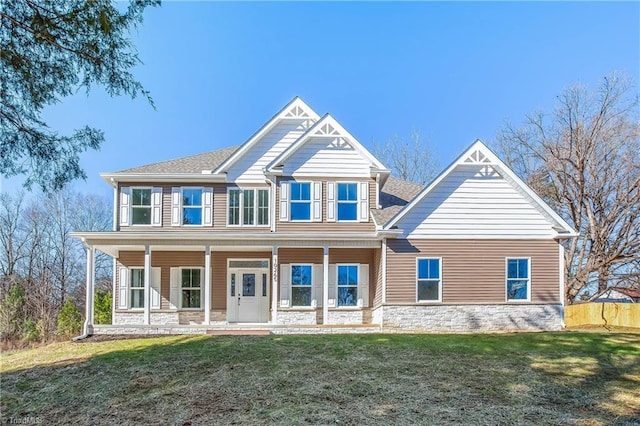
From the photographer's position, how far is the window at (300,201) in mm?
16750

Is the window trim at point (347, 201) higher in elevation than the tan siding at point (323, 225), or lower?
higher

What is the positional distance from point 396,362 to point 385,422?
3.08 m

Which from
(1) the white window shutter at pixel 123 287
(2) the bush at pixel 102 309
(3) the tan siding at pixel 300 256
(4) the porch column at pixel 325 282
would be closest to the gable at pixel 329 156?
(3) the tan siding at pixel 300 256

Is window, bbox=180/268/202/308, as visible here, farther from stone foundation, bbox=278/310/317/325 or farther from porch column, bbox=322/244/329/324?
porch column, bbox=322/244/329/324

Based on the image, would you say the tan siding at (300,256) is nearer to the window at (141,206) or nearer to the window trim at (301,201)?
the window trim at (301,201)

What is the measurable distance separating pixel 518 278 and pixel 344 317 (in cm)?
577

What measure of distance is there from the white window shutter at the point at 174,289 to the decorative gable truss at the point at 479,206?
Result: 813cm

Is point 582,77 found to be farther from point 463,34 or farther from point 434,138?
point 463,34

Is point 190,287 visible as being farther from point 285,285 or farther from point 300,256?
point 300,256

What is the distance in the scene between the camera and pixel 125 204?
56.9 feet

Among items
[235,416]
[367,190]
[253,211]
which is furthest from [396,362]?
[253,211]

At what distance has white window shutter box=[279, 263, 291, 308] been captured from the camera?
1692 centimetres

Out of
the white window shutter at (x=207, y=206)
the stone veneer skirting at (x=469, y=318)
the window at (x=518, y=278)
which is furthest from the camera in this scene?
the white window shutter at (x=207, y=206)

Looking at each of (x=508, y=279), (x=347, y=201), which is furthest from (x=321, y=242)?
(x=508, y=279)
